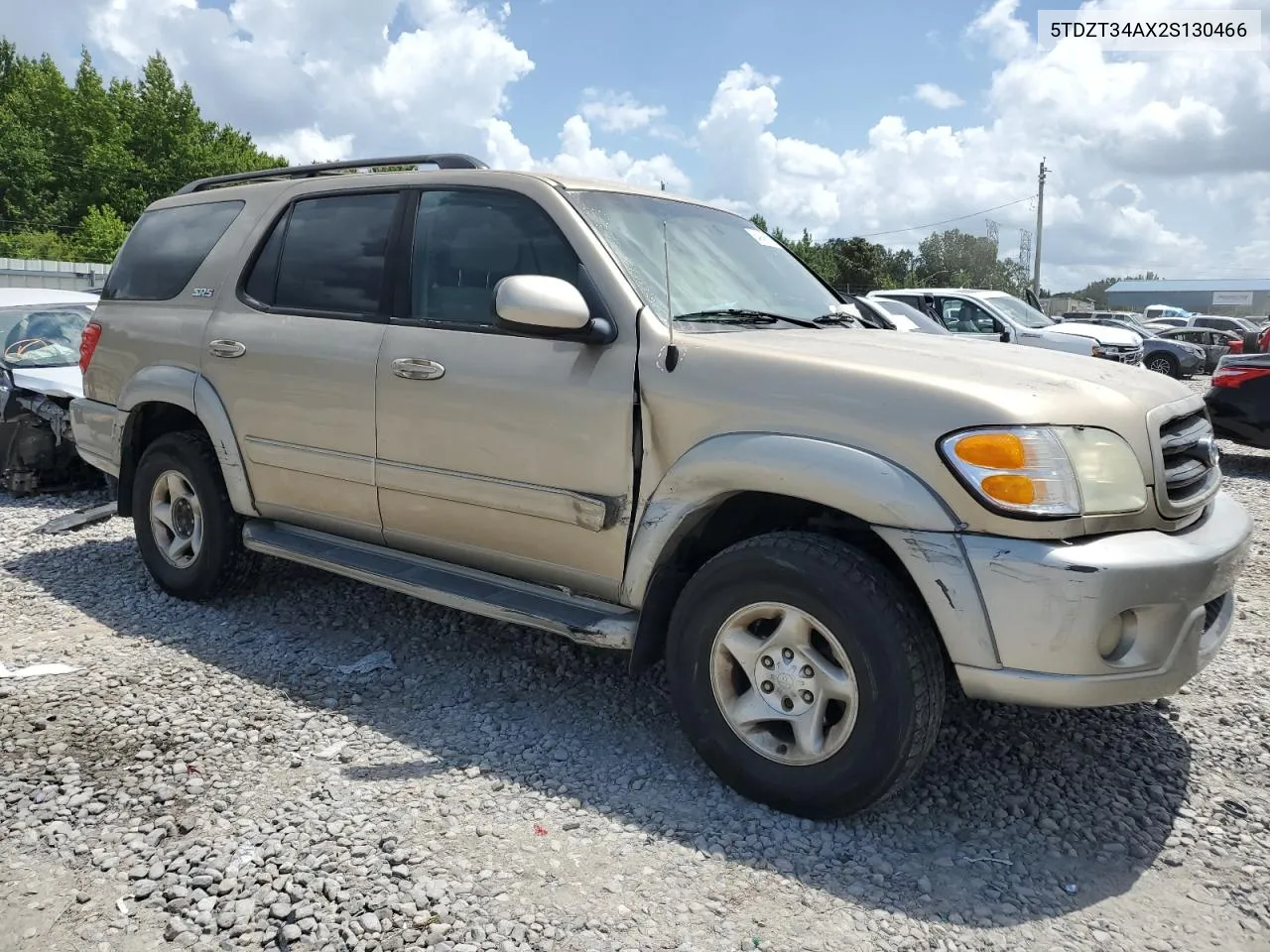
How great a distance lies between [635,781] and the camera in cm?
323

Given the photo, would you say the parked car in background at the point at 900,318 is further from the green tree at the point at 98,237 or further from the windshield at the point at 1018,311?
the green tree at the point at 98,237

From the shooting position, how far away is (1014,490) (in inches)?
102

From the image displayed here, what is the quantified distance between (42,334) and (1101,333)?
1592cm

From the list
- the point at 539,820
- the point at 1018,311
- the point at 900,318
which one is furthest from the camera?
the point at 1018,311

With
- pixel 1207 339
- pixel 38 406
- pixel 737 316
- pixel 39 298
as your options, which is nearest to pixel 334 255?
pixel 737 316

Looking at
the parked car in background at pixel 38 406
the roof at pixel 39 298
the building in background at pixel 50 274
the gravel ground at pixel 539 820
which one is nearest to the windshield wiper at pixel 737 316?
the gravel ground at pixel 539 820

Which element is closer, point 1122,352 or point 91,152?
point 1122,352

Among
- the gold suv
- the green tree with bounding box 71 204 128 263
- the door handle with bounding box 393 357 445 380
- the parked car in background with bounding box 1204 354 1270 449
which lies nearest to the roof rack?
the gold suv

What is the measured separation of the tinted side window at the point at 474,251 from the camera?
11.8ft

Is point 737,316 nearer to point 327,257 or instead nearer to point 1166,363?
point 327,257

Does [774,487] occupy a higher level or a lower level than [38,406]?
higher

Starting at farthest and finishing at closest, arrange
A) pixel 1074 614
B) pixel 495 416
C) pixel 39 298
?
1. pixel 39 298
2. pixel 495 416
3. pixel 1074 614

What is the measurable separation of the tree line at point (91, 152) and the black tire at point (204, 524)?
155ft

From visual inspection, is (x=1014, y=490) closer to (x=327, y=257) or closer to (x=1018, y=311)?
(x=327, y=257)
